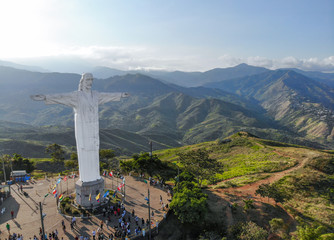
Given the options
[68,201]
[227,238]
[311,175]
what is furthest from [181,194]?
[311,175]

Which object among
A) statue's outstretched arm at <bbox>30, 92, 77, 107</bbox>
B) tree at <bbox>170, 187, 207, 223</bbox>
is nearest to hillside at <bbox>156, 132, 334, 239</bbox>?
tree at <bbox>170, 187, 207, 223</bbox>

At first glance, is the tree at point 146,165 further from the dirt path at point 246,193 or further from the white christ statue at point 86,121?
the white christ statue at point 86,121

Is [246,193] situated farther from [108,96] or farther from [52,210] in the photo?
[52,210]

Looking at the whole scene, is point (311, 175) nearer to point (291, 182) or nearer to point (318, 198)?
point (291, 182)

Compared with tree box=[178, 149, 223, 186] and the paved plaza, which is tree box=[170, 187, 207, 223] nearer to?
the paved plaza

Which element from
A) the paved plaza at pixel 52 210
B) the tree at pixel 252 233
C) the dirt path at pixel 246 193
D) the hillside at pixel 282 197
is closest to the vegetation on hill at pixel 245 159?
the hillside at pixel 282 197
